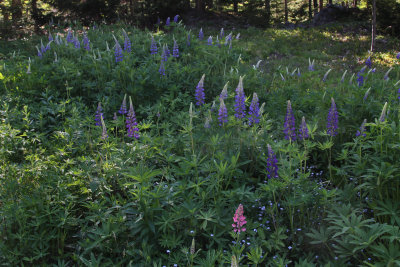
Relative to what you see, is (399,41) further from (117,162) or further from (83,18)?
(117,162)

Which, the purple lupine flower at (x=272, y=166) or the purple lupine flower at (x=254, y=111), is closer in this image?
the purple lupine flower at (x=272, y=166)

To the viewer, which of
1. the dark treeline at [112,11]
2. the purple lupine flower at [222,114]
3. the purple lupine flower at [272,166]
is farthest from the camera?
the dark treeline at [112,11]

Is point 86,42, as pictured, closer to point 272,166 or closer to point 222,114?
point 222,114

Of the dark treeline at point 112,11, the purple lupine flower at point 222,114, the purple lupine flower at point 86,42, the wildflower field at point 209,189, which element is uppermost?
the dark treeline at point 112,11

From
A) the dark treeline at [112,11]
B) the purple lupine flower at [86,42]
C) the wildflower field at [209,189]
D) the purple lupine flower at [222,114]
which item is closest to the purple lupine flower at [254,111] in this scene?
the wildflower field at [209,189]

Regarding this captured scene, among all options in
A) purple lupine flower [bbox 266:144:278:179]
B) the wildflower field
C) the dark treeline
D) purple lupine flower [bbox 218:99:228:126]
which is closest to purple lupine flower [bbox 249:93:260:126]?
the wildflower field

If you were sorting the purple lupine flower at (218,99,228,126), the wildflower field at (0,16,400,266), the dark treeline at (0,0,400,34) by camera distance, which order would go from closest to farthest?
the wildflower field at (0,16,400,266) → the purple lupine flower at (218,99,228,126) → the dark treeline at (0,0,400,34)

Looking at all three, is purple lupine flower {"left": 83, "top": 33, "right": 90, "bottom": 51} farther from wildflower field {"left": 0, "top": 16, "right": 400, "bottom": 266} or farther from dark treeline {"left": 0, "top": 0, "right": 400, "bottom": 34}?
dark treeline {"left": 0, "top": 0, "right": 400, "bottom": 34}

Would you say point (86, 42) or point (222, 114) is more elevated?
point (86, 42)

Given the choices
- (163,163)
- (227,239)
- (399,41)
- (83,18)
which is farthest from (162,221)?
(399,41)

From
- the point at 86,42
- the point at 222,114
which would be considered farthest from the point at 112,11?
the point at 222,114

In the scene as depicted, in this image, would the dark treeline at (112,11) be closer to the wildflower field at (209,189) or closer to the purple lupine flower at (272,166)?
the wildflower field at (209,189)

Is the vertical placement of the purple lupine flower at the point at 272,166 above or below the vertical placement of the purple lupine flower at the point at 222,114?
below

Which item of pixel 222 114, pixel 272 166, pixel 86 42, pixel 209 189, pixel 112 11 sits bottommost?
pixel 209 189
